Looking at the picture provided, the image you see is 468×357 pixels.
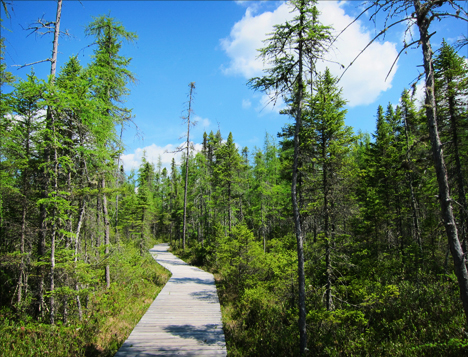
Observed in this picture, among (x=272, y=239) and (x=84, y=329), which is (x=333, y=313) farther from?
(x=84, y=329)

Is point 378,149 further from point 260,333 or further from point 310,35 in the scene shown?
point 260,333

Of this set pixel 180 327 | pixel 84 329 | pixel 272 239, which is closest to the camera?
pixel 84 329

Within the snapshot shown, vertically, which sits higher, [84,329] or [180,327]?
[84,329]

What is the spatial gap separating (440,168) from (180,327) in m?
9.17

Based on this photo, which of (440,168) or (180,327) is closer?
(440,168)

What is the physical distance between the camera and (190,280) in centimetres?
1515

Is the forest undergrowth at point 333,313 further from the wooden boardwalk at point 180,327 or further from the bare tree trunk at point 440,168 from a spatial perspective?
the bare tree trunk at point 440,168

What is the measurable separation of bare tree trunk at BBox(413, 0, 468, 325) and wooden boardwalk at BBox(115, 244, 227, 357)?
6.25m

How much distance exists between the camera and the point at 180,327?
854cm

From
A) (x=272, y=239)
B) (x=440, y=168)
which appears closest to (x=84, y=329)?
(x=272, y=239)

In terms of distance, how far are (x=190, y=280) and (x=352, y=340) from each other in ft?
33.3

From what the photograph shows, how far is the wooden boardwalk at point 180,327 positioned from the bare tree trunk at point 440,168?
20.5 feet

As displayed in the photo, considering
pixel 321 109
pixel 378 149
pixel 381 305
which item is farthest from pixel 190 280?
pixel 378 149

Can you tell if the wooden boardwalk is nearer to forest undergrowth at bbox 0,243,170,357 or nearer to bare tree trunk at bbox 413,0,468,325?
forest undergrowth at bbox 0,243,170,357
